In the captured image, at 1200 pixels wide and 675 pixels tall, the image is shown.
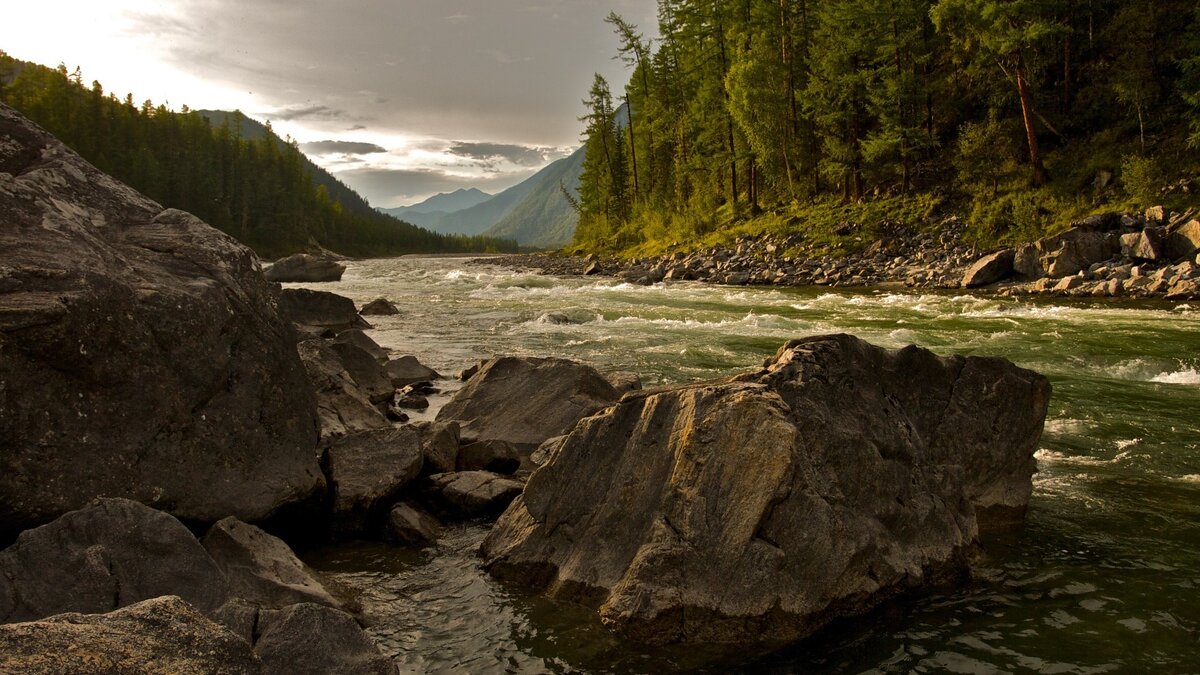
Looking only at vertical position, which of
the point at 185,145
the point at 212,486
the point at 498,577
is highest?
the point at 185,145

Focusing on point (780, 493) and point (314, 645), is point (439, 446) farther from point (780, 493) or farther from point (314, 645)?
point (780, 493)

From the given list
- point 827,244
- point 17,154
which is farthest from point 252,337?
point 827,244

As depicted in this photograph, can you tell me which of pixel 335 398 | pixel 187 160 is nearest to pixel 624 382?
pixel 335 398

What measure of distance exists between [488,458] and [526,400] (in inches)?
75.8

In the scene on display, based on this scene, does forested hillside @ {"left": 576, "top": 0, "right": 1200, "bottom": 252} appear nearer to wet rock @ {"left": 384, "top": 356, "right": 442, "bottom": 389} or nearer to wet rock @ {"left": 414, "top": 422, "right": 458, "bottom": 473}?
wet rock @ {"left": 384, "top": 356, "right": 442, "bottom": 389}

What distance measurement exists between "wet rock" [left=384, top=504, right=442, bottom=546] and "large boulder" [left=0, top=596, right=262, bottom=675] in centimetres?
496

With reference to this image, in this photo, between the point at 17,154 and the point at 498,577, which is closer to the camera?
the point at 498,577

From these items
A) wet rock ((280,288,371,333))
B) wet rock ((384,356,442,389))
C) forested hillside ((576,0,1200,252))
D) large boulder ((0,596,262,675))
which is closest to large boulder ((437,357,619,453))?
wet rock ((384,356,442,389))

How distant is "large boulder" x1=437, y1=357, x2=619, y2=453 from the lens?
40.4ft

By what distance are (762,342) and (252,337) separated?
1601 centimetres

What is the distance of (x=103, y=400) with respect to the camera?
733cm

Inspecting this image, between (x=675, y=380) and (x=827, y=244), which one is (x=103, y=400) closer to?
(x=675, y=380)

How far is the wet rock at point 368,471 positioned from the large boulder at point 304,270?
55489 mm

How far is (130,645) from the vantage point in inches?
135
